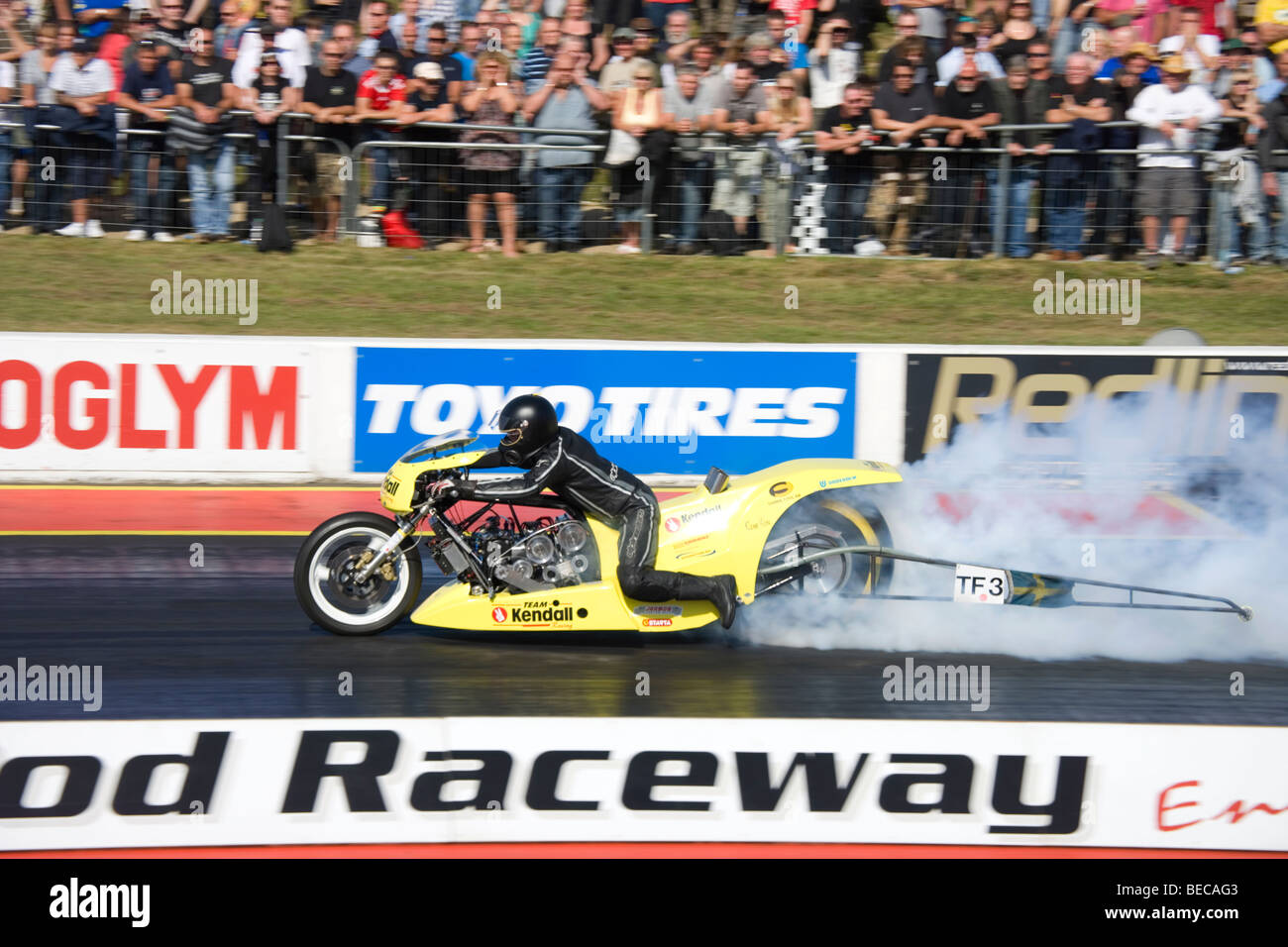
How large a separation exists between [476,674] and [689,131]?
7511 mm

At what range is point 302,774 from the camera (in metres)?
4.54

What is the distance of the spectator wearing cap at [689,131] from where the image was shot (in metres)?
13.2

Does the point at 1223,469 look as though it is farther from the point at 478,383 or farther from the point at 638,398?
the point at 478,383

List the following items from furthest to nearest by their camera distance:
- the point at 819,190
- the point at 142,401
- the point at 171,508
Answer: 1. the point at 819,190
2. the point at 142,401
3. the point at 171,508

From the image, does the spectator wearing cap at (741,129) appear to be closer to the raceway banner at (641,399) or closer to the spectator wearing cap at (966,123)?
the spectator wearing cap at (966,123)

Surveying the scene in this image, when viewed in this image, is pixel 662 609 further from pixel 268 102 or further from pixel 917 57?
pixel 268 102

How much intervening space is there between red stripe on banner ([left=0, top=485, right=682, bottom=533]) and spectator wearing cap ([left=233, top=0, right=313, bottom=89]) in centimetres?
469

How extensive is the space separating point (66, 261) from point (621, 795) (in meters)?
11.3

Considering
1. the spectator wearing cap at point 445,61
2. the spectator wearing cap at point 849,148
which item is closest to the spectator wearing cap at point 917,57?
the spectator wearing cap at point 849,148

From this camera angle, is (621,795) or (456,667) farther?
(456,667)

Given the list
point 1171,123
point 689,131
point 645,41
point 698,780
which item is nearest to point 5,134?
point 645,41

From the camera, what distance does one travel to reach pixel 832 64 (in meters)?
13.4
